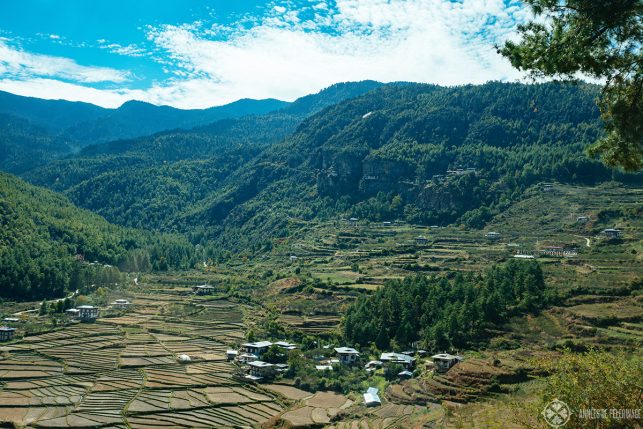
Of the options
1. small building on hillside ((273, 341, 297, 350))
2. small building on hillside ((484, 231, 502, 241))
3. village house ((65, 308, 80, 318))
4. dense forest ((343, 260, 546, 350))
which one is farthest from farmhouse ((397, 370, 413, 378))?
small building on hillside ((484, 231, 502, 241))

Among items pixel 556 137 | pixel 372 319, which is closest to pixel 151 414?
pixel 372 319

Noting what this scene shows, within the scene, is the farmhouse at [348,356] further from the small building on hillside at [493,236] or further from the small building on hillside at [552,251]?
the small building on hillside at [493,236]

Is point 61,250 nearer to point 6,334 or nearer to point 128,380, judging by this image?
point 6,334

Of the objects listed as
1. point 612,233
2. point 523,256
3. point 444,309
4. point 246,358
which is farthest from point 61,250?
point 612,233

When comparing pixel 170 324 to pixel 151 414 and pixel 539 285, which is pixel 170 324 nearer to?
pixel 151 414

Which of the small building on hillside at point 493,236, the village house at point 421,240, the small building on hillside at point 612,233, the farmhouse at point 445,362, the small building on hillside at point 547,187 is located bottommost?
the farmhouse at point 445,362

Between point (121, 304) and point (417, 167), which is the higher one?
point (417, 167)

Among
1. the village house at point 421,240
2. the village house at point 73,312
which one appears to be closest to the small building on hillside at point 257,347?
the village house at point 73,312
